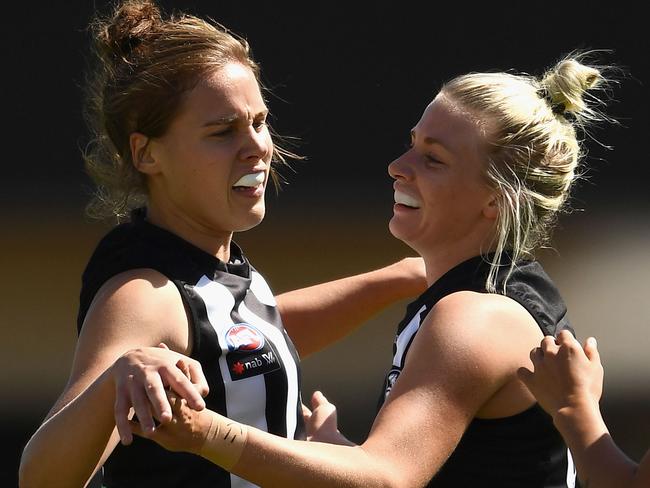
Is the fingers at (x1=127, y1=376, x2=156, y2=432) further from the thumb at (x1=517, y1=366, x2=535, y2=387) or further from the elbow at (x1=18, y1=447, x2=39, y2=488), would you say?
the thumb at (x1=517, y1=366, x2=535, y2=387)

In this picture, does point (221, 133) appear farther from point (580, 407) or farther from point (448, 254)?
point (580, 407)

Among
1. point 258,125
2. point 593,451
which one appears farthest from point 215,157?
point 593,451

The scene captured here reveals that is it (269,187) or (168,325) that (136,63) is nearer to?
(168,325)

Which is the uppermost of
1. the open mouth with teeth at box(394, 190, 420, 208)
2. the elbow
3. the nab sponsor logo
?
the open mouth with teeth at box(394, 190, 420, 208)

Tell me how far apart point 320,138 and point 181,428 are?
3.31 metres

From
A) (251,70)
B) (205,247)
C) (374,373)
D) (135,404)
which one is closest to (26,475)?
(135,404)

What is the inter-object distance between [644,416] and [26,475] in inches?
172

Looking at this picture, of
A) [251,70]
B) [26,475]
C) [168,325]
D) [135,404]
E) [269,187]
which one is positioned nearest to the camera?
[135,404]

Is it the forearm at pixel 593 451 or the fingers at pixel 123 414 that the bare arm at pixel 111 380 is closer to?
the fingers at pixel 123 414

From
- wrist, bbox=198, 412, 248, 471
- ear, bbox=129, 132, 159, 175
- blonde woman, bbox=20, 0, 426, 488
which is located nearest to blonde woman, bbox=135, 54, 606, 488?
wrist, bbox=198, 412, 248, 471

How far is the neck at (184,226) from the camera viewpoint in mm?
2326

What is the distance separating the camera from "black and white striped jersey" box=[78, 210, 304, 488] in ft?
7.01

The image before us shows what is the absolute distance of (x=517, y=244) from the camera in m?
2.24

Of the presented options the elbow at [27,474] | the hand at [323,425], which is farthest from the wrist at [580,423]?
the elbow at [27,474]
